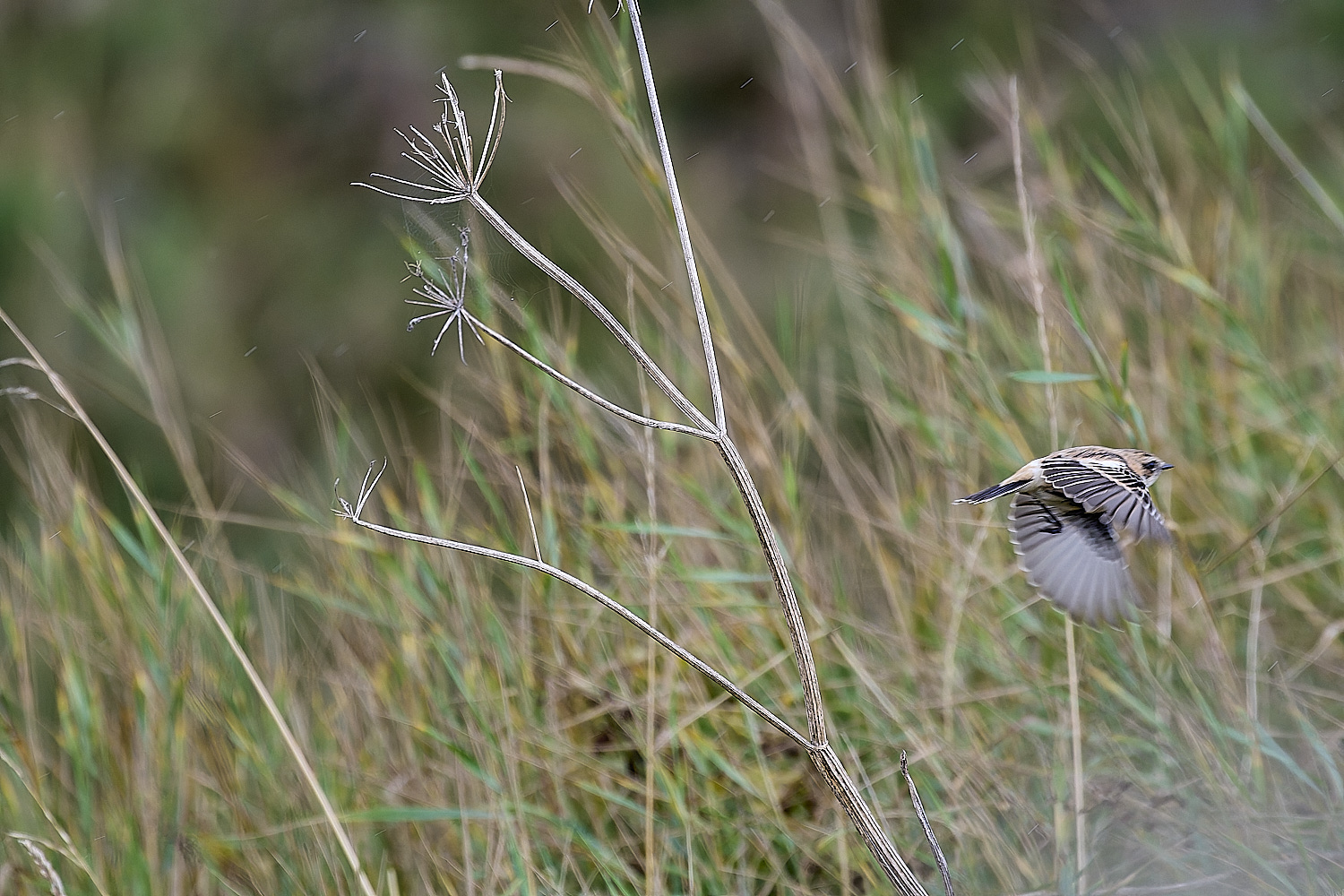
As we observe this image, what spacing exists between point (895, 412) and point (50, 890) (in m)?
1.08

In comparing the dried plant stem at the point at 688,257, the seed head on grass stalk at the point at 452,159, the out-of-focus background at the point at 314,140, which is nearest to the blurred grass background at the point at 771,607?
the seed head on grass stalk at the point at 452,159

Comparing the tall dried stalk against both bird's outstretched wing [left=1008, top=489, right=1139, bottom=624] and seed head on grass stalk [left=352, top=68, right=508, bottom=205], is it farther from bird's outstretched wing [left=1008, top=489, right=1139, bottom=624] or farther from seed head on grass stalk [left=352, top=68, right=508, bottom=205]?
bird's outstretched wing [left=1008, top=489, right=1139, bottom=624]

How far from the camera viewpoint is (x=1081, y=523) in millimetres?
996

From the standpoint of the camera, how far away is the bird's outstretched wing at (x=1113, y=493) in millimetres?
911

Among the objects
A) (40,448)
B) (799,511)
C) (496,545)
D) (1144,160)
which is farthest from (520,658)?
(1144,160)

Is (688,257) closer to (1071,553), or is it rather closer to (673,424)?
(673,424)

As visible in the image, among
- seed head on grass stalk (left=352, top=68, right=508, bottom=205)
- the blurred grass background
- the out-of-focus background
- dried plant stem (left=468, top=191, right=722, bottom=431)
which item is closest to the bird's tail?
the blurred grass background

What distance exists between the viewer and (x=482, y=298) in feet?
4.27

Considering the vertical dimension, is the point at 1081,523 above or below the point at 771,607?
above

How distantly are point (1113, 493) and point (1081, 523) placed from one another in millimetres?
82

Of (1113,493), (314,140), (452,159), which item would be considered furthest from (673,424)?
(314,140)

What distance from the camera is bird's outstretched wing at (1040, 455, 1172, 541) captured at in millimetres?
911

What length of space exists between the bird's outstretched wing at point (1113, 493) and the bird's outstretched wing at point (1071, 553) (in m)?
0.03

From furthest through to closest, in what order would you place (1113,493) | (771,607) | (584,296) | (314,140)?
(314,140) < (771,607) < (1113,493) < (584,296)
